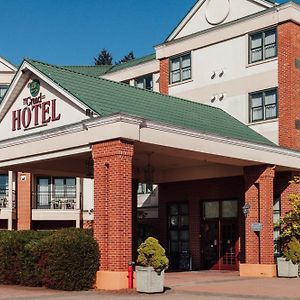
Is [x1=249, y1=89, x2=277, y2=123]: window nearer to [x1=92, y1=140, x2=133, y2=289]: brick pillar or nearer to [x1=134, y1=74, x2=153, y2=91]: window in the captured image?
[x1=134, y1=74, x2=153, y2=91]: window

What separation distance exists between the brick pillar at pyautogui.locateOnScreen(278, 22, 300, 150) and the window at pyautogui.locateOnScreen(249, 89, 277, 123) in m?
0.52

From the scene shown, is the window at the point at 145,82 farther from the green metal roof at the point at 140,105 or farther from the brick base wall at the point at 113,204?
the brick base wall at the point at 113,204

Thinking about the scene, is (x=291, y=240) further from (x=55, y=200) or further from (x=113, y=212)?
(x=55, y=200)

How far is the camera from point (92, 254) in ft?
67.5

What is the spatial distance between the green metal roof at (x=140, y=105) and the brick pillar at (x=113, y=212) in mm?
1428

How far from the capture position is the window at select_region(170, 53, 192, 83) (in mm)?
33438

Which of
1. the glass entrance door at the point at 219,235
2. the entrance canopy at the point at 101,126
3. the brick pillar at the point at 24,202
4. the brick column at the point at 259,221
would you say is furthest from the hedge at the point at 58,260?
the brick pillar at the point at 24,202

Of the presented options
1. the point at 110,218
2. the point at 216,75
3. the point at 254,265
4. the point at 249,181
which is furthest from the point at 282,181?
the point at 110,218

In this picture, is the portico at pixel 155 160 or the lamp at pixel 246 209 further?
the lamp at pixel 246 209

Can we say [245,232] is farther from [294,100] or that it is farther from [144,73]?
[144,73]

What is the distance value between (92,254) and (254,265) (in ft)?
28.7

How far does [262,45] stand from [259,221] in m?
8.44

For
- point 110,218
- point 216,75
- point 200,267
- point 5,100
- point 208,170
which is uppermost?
point 216,75

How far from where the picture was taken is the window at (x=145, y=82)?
38625 mm
